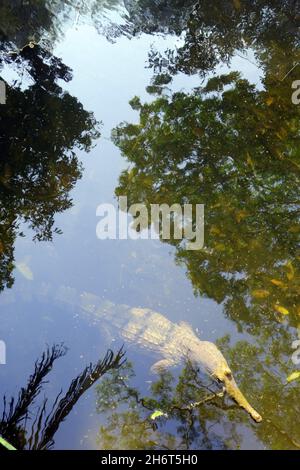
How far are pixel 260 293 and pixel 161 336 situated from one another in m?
0.94

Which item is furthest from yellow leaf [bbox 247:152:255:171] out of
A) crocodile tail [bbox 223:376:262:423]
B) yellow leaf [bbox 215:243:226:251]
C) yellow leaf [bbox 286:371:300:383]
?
crocodile tail [bbox 223:376:262:423]

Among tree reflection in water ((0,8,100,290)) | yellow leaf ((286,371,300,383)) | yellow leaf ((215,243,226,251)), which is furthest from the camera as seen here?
tree reflection in water ((0,8,100,290))

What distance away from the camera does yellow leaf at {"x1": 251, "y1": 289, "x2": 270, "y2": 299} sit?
3.10 meters

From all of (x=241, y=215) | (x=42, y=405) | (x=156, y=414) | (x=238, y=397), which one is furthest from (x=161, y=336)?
(x=241, y=215)

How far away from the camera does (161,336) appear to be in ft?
10.1

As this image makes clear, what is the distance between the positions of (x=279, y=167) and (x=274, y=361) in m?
1.88

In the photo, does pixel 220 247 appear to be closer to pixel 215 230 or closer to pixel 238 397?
pixel 215 230

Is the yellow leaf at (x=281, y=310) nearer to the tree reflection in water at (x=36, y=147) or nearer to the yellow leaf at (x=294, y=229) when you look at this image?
the yellow leaf at (x=294, y=229)

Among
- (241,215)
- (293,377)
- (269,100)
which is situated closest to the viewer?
(293,377)

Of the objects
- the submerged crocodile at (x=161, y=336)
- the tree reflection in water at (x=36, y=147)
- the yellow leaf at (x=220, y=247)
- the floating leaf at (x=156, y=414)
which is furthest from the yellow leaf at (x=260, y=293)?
the tree reflection in water at (x=36, y=147)

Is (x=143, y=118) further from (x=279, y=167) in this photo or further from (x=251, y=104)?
(x=279, y=167)

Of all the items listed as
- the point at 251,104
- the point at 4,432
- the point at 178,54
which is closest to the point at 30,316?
the point at 4,432

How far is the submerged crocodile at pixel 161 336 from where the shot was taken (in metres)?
2.81

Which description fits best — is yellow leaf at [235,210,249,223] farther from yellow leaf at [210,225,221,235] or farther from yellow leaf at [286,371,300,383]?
yellow leaf at [286,371,300,383]
